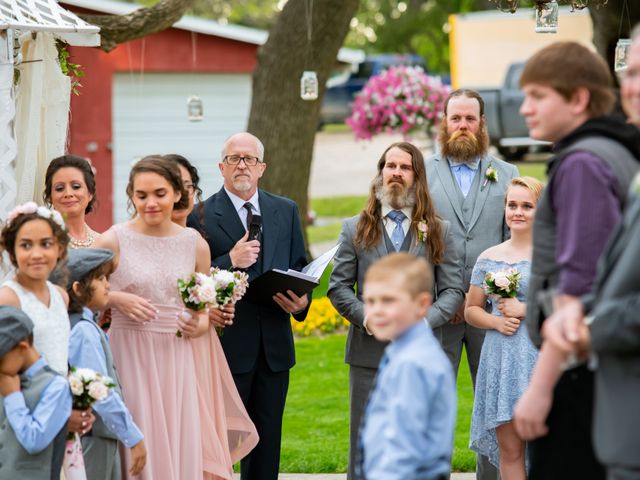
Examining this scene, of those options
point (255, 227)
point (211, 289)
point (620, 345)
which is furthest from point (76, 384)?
point (620, 345)

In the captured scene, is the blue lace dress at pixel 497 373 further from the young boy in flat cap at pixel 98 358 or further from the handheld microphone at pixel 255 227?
the young boy in flat cap at pixel 98 358

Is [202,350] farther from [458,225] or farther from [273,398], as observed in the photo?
[458,225]

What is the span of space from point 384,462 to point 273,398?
9.34ft

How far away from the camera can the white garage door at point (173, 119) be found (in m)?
20.9

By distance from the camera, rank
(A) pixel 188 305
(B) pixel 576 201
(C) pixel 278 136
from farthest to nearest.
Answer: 1. (C) pixel 278 136
2. (A) pixel 188 305
3. (B) pixel 576 201

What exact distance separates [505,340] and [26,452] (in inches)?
107

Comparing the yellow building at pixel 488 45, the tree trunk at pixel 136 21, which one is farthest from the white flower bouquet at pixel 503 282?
the yellow building at pixel 488 45

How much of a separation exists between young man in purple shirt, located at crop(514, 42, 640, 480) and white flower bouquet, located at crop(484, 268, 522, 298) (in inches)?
79.3

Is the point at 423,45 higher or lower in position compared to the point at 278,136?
higher

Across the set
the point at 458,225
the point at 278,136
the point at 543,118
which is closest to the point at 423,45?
the point at 278,136

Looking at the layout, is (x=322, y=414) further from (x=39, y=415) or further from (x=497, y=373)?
(x=39, y=415)

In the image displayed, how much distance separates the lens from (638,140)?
13.4 feet

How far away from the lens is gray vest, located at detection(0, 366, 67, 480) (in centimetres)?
484

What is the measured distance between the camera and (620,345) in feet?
11.8
